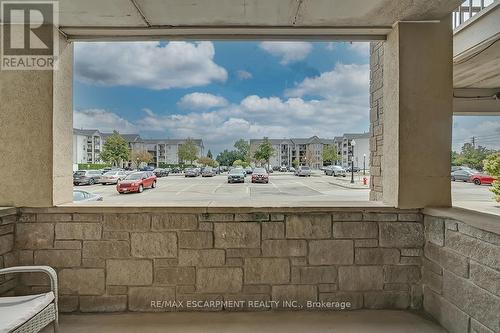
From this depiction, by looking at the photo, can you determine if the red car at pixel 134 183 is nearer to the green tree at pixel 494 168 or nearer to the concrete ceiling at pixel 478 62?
the concrete ceiling at pixel 478 62

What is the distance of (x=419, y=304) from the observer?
7.36 feet

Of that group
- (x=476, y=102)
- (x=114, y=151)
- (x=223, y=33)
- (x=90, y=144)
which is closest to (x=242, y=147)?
(x=114, y=151)

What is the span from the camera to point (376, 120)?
12.6ft

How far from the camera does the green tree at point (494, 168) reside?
549cm

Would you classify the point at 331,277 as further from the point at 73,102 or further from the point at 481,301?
the point at 73,102

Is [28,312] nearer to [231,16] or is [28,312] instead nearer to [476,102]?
[231,16]

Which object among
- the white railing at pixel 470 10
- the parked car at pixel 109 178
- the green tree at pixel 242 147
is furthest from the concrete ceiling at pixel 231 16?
the green tree at pixel 242 147

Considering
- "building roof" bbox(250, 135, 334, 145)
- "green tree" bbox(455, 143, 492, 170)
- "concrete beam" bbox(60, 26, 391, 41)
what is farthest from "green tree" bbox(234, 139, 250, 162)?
"concrete beam" bbox(60, 26, 391, 41)

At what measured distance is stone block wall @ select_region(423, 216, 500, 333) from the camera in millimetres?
1572

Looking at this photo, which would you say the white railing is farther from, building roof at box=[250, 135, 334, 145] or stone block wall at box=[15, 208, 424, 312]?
building roof at box=[250, 135, 334, 145]

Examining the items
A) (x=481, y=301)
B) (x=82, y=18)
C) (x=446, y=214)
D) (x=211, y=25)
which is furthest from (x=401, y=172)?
(x=82, y=18)

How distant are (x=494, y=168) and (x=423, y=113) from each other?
4986mm

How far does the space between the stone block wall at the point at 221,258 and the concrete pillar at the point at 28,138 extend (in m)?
0.18

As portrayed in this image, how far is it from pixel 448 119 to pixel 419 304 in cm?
153
